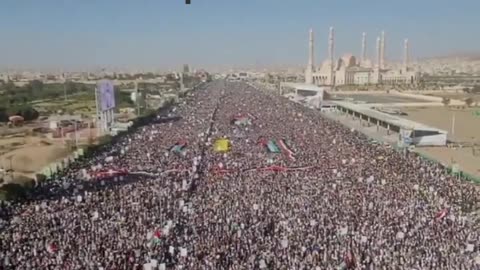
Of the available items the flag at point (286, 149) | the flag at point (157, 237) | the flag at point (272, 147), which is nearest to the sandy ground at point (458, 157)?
the flag at point (286, 149)

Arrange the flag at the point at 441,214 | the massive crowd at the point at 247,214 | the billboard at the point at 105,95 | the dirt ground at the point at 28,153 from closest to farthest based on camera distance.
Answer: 1. the massive crowd at the point at 247,214
2. the flag at the point at 441,214
3. the dirt ground at the point at 28,153
4. the billboard at the point at 105,95

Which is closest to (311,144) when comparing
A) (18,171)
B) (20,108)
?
(18,171)

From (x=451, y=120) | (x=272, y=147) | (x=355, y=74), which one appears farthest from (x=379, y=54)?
(x=272, y=147)

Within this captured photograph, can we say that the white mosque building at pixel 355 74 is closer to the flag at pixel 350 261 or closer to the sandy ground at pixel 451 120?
the sandy ground at pixel 451 120

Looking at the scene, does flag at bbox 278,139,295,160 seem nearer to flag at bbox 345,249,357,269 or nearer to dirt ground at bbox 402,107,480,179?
dirt ground at bbox 402,107,480,179

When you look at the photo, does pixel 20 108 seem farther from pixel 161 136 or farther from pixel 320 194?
pixel 320 194

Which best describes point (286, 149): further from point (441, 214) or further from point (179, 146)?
point (441, 214)
